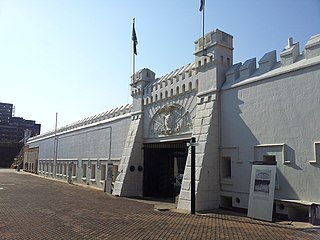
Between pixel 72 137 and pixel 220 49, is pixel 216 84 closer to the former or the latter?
pixel 220 49

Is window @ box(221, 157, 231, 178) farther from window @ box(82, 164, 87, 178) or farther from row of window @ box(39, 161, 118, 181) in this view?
window @ box(82, 164, 87, 178)

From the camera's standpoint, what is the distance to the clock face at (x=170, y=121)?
54.1 ft

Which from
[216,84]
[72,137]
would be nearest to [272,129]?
[216,84]

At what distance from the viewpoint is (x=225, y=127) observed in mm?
14344

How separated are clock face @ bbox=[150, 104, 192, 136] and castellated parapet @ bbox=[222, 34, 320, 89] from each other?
2942mm

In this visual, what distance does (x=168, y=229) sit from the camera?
31.3ft

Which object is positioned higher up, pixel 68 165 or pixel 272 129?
pixel 272 129

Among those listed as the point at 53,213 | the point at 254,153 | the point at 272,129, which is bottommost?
the point at 53,213

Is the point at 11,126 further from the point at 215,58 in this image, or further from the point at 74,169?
the point at 215,58

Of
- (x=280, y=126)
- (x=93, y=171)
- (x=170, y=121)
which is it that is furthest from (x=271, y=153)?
(x=93, y=171)

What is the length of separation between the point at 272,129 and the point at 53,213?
9.02 m

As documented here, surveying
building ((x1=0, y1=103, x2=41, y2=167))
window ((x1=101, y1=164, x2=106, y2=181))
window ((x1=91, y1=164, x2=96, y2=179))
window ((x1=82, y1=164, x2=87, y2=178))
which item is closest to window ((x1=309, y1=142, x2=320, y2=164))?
window ((x1=101, y1=164, x2=106, y2=181))

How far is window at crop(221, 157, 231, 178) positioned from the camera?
1423 cm

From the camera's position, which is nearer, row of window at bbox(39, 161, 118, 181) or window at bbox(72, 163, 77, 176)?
row of window at bbox(39, 161, 118, 181)
